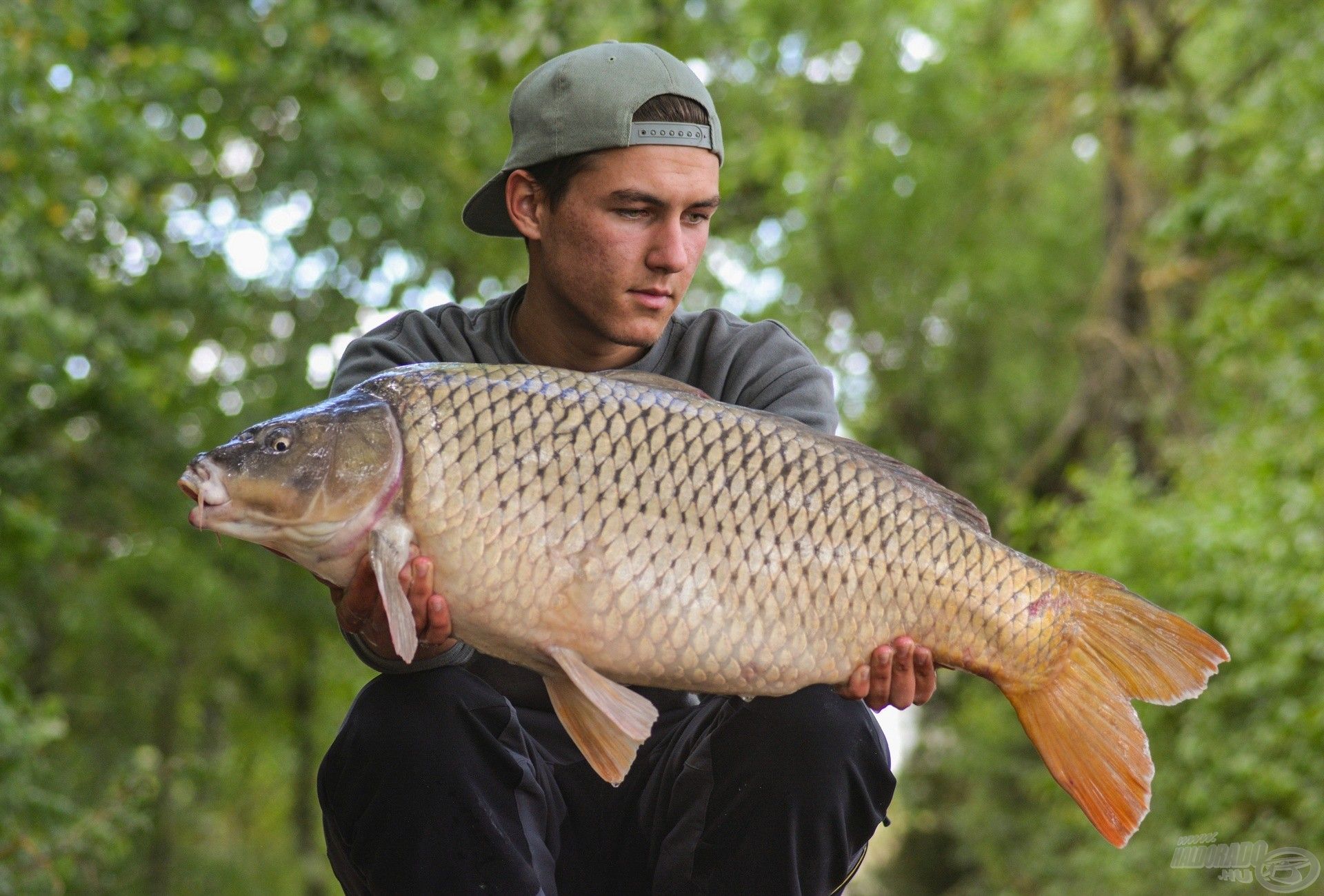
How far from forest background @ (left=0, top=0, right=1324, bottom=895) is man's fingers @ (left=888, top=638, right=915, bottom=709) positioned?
110 inches

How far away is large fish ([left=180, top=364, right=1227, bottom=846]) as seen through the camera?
177 cm

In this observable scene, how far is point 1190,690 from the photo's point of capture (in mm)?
1865

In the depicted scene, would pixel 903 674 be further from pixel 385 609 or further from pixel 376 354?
pixel 376 354

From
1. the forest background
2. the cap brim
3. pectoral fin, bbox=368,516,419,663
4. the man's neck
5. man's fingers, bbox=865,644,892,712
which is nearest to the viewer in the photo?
pectoral fin, bbox=368,516,419,663

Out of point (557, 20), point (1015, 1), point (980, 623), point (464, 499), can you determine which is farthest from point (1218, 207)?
point (1015, 1)

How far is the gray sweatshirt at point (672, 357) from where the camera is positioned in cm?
219

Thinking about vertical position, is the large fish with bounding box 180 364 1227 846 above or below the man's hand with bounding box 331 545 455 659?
above

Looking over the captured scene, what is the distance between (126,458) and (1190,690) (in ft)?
22.0

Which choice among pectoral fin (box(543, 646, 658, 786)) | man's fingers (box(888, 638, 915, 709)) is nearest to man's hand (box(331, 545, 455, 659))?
pectoral fin (box(543, 646, 658, 786))

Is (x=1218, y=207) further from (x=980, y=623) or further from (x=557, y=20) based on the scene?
(x=980, y=623)

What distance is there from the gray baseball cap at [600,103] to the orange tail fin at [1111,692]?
837mm

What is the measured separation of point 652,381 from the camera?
6.28 feet

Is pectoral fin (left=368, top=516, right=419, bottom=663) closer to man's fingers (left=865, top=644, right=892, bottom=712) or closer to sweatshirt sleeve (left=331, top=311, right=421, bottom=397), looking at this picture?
sweatshirt sleeve (left=331, top=311, right=421, bottom=397)

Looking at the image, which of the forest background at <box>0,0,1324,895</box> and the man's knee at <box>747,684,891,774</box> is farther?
the forest background at <box>0,0,1324,895</box>
